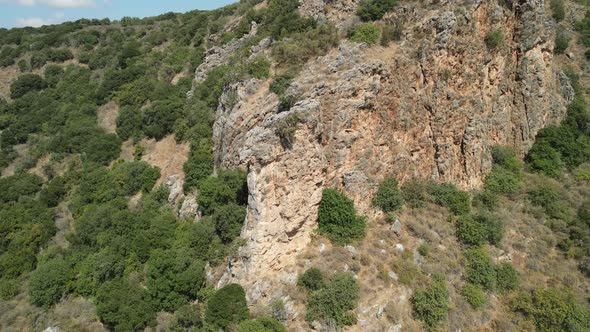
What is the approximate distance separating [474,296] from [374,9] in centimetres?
2234

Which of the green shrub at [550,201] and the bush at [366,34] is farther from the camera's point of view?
the green shrub at [550,201]

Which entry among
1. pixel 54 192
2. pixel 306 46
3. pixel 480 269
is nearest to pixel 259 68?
pixel 306 46

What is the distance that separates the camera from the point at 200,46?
47719 mm

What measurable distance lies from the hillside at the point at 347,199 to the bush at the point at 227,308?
0.12m

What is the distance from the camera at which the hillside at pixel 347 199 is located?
21.7 meters

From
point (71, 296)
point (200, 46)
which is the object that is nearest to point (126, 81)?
point (200, 46)

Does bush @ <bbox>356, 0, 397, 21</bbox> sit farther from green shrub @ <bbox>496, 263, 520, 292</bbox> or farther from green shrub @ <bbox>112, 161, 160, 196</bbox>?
green shrub @ <bbox>112, 161, 160, 196</bbox>

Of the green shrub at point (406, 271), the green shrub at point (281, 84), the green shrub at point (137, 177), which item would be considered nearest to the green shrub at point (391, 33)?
the green shrub at point (281, 84)

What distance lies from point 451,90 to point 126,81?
41019mm

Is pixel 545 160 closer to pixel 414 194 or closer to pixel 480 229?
pixel 480 229

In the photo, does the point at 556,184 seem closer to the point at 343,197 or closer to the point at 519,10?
Answer: the point at 519,10

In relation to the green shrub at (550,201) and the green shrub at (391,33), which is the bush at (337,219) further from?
the green shrub at (550,201)

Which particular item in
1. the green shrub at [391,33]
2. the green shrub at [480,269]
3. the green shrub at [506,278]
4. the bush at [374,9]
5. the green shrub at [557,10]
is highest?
the bush at [374,9]

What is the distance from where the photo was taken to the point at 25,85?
51.7 metres
